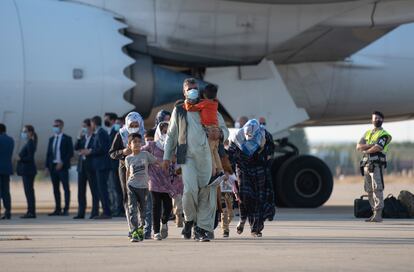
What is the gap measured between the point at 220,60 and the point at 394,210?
5.55m

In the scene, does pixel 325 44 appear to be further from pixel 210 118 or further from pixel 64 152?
pixel 210 118

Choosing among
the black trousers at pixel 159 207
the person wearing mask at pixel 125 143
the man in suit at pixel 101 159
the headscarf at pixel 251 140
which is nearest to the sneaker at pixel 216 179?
the black trousers at pixel 159 207

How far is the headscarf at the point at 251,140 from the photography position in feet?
49.1

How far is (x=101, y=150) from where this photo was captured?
66.9 feet

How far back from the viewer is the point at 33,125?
70.0 feet

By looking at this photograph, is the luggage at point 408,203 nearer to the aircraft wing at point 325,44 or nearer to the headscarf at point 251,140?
the aircraft wing at point 325,44

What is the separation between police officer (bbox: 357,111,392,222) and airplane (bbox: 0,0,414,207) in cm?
471

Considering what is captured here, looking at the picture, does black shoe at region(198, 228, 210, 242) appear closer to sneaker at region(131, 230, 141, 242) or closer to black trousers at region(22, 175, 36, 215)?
sneaker at region(131, 230, 141, 242)

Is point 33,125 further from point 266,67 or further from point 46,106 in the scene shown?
point 266,67

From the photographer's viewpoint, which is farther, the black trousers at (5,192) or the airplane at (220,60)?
the airplane at (220,60)

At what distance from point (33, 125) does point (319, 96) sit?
6.79 metres

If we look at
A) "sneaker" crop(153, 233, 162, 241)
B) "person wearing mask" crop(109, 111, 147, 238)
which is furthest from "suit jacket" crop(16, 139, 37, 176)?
"sneaker" crop(153, 233, 162, 241)

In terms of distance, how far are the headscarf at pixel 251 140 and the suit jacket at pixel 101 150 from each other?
5.82 metres

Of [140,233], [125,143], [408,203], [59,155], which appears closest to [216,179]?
[140,233]
